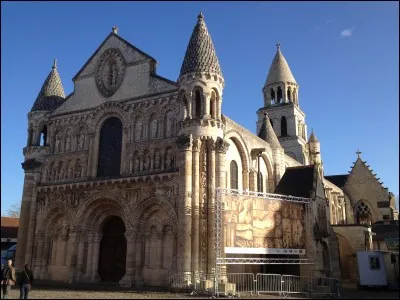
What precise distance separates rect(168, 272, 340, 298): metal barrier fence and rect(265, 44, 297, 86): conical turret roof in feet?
102

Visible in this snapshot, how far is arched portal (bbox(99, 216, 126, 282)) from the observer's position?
25.8m

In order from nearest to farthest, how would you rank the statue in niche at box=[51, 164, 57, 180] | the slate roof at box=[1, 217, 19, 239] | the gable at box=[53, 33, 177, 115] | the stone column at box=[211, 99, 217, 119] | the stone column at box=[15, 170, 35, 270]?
the stone column at box=[211, 99, 217, 119] < the gable at box=[53, 33, 177, 115] < the stone column at box=[15, 170, 35, 270] < the statue in niche at box=[51, 164, 57, 180] < the slate roof at box=[1, 217, 19, 239]

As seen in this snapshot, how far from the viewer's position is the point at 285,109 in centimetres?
4894

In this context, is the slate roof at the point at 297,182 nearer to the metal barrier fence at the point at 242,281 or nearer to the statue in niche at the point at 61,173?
the metal barrier fence at the point at 242,281

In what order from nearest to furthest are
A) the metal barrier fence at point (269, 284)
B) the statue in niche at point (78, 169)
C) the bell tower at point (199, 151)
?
the metal barrier fence at point (269, 284), the bell tower at point (199, 151), the statue in niche at point (78, 169)

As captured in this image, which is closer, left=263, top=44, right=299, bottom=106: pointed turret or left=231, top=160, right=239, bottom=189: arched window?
left=231, top=160, right=239, bottom=189: arched window

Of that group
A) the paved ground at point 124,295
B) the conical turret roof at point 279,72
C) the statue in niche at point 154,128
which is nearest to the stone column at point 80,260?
the paved ground at point 124,295

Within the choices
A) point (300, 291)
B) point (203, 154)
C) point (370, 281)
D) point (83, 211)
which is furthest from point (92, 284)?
point (370, 281)

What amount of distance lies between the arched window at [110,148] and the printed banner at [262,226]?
936 centimetres

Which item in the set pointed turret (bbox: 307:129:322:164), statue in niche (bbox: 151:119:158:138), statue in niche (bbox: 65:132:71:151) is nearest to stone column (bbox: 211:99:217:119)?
statue in niche (bbox: 151:119:158:138)

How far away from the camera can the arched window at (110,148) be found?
90.7 ft

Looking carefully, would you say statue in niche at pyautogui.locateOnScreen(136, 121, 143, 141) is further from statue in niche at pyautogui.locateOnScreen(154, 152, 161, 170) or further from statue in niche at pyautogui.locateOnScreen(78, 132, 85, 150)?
statue in niche at pyautogui.locateOnScreen(78, 132, 85, 150)

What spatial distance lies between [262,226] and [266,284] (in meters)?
Result: 2.91

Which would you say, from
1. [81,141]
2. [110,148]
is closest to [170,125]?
[110,148]
